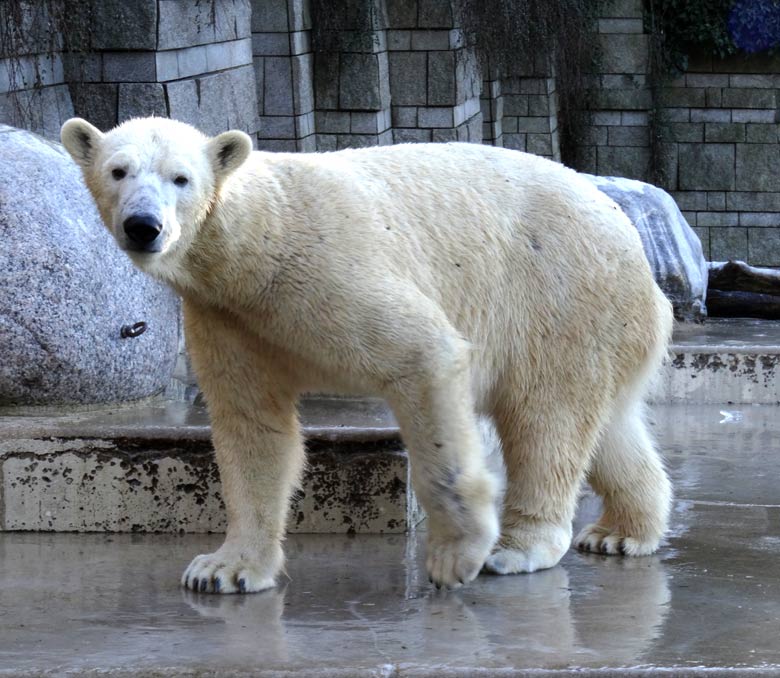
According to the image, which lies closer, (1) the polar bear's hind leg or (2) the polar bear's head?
(2) the polar bear's head

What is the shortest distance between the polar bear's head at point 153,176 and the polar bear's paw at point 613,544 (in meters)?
1.55

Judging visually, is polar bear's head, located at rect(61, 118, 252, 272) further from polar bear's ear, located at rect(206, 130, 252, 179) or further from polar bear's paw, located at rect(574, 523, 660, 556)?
polar bear's paw, located at rect(574, 523, 660, 556)

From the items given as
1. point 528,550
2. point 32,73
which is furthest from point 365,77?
point 528,550

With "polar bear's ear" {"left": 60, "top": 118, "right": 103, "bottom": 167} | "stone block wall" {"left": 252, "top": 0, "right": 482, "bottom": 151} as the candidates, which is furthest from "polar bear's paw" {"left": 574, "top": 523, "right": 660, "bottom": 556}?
"stone block wall" {"left": 252, "top": 0, "right": 482, "bottom": 151}

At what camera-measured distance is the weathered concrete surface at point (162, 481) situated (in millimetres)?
4324

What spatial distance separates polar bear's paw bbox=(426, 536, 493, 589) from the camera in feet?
11.5

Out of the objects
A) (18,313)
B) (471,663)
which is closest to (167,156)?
(471,663)

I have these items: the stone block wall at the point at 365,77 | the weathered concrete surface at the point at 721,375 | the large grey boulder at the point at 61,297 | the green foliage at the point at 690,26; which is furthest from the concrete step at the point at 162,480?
the green foliage at the point at 690,26

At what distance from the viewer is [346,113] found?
10773mm

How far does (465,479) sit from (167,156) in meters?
1.04

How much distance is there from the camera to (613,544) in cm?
403

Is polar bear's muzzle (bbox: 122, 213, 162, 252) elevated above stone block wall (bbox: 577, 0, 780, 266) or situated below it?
above

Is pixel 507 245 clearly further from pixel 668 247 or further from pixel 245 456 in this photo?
pixel 668 247

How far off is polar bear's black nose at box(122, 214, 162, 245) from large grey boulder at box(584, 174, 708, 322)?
18.7 feet
